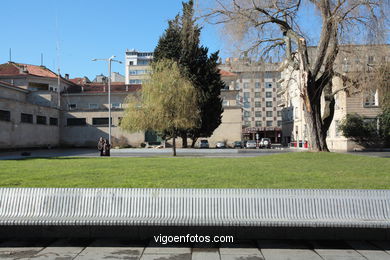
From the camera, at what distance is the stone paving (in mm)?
5164

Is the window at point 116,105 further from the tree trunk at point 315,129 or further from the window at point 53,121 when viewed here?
the tree trunk at point 315,129

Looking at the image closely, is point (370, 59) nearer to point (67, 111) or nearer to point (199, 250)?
point (199, 250)

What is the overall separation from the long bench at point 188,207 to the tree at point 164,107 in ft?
79.0

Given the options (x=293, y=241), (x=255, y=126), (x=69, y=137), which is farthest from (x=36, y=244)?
(x=255, y=126)

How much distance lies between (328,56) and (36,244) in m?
16.8

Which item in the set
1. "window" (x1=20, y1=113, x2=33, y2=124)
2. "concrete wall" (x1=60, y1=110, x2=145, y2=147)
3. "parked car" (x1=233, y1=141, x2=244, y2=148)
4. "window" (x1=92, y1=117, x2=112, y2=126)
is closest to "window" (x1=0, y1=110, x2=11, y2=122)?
"window" (x1=20, y1=113, x2=33, y2=124)

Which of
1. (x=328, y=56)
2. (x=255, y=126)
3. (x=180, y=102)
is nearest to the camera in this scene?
(x=328, y=56)

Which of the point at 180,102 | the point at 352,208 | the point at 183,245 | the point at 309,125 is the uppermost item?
the point at 180,102

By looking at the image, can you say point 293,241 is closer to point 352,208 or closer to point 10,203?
point 352,208

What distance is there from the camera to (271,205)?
5.84 m

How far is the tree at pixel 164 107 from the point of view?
30344 mm

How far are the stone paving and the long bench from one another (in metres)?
0.26

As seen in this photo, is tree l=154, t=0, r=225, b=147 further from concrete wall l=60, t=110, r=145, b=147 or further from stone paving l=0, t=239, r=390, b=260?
stone paving l=0, t=239, r=390, b=260

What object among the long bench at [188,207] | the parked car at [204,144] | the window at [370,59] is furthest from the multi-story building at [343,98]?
the long bench at [188,207]
